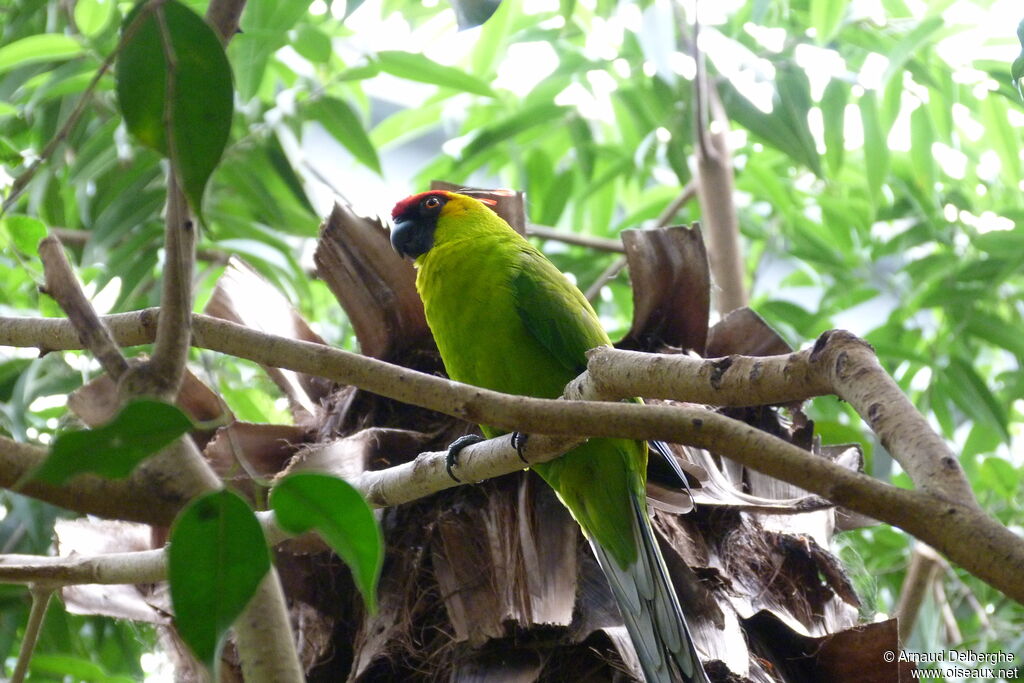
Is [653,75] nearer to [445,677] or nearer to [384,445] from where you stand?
[384,445]

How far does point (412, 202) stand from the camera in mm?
2590

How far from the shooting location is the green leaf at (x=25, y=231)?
165 centimetres

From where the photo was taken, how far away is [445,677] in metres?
1.79

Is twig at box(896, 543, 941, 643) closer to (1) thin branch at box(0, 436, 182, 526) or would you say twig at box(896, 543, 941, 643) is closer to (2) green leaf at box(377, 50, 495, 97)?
(2) green leaf at box(377, 50, 495, 97)

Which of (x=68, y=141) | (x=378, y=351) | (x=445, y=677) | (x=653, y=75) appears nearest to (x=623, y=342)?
(x=378, y=351)

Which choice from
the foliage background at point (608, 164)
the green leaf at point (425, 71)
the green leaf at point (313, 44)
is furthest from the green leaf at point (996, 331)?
the green leaf at point (313, 44)

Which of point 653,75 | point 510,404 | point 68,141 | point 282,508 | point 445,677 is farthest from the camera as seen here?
point 653,75

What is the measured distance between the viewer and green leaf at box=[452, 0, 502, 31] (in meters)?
1.11

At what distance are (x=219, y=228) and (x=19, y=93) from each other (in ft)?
2.79

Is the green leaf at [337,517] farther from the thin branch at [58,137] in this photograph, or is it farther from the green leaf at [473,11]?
the green leaf at [473,11]

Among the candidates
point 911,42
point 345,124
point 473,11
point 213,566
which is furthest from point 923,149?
point 213,566

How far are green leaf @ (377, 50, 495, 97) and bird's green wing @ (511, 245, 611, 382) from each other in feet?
3.05

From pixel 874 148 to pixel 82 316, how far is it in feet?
8.72

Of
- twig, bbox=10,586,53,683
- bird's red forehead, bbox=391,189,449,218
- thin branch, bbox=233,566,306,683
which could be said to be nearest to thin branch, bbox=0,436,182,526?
thin branch, bbox=233,566,306,683
